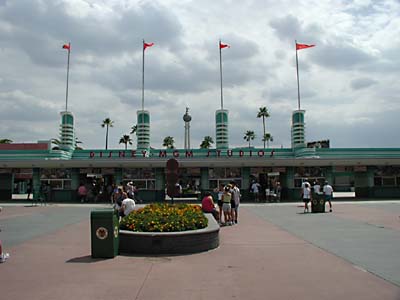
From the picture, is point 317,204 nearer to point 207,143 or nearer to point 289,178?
point 289,178

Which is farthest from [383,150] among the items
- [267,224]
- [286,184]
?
[267,224]

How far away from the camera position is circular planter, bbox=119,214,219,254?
955 cm

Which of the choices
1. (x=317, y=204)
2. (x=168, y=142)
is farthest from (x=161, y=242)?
(x=168, y=142)

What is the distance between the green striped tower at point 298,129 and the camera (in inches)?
1282

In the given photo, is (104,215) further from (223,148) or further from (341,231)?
(223,148)

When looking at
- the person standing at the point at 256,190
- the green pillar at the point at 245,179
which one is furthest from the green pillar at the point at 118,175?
the person standing at the point at 256,190

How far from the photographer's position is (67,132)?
3422 centimetres

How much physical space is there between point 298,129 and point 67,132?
19833 mm

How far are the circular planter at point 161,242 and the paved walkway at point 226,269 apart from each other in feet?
1.08

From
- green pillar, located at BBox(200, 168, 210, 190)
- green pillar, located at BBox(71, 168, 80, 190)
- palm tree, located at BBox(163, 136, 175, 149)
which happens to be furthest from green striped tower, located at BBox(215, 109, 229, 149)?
palm tree, located at BBox(163, 136, 175, 149)

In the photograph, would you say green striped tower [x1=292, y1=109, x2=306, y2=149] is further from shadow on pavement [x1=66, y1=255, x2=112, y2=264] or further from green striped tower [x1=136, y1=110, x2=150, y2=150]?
shadow on pavement [x1=66, y1=255, x2=112, y2=264]

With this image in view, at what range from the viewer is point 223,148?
32.7 meters

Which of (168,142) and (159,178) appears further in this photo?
(168,142)

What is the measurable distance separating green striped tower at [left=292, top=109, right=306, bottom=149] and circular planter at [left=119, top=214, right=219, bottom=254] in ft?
79.2
